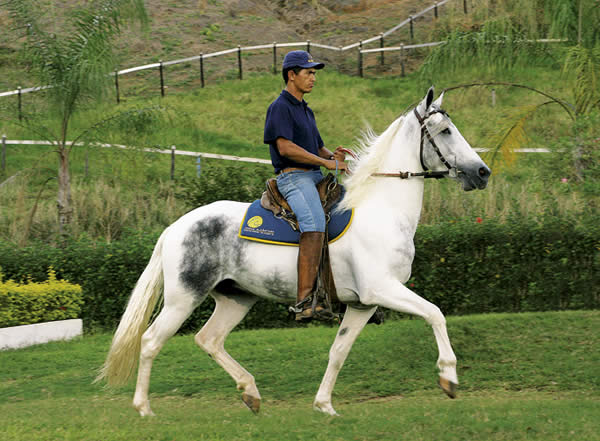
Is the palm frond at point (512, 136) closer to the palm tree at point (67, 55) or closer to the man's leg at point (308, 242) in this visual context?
the palm tree at point (67, 55)

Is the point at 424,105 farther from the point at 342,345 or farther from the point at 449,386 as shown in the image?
the point at 449,386

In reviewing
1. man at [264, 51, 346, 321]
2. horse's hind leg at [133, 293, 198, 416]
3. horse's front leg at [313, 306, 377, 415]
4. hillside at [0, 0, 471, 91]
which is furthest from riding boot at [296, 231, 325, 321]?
hillside at [0, 0, 471, 91]

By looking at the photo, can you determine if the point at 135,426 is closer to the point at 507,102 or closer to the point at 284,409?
the point at 284,409

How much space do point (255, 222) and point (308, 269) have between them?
2.26 feet

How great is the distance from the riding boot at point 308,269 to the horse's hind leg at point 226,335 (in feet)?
2.93

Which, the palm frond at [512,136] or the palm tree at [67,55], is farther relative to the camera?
the palm tree at [67,55]

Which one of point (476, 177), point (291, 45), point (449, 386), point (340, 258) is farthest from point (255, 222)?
point (291, 45)

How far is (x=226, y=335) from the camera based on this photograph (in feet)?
23.5

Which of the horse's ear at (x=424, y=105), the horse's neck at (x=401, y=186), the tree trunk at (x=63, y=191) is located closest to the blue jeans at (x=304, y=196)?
the horse's neck at (x=401, y=186)

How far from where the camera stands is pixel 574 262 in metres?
12.2

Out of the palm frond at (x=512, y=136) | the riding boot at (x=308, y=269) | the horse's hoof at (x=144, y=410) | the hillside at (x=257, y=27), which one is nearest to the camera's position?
the riding boot at (x=308, y=269)

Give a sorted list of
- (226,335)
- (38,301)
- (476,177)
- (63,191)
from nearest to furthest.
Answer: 1. (476,177)
2. (226,335)
3. (38,301)
4. (63,191)

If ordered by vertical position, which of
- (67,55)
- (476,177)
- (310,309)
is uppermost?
(67,55)

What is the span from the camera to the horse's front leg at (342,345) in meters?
7.00
